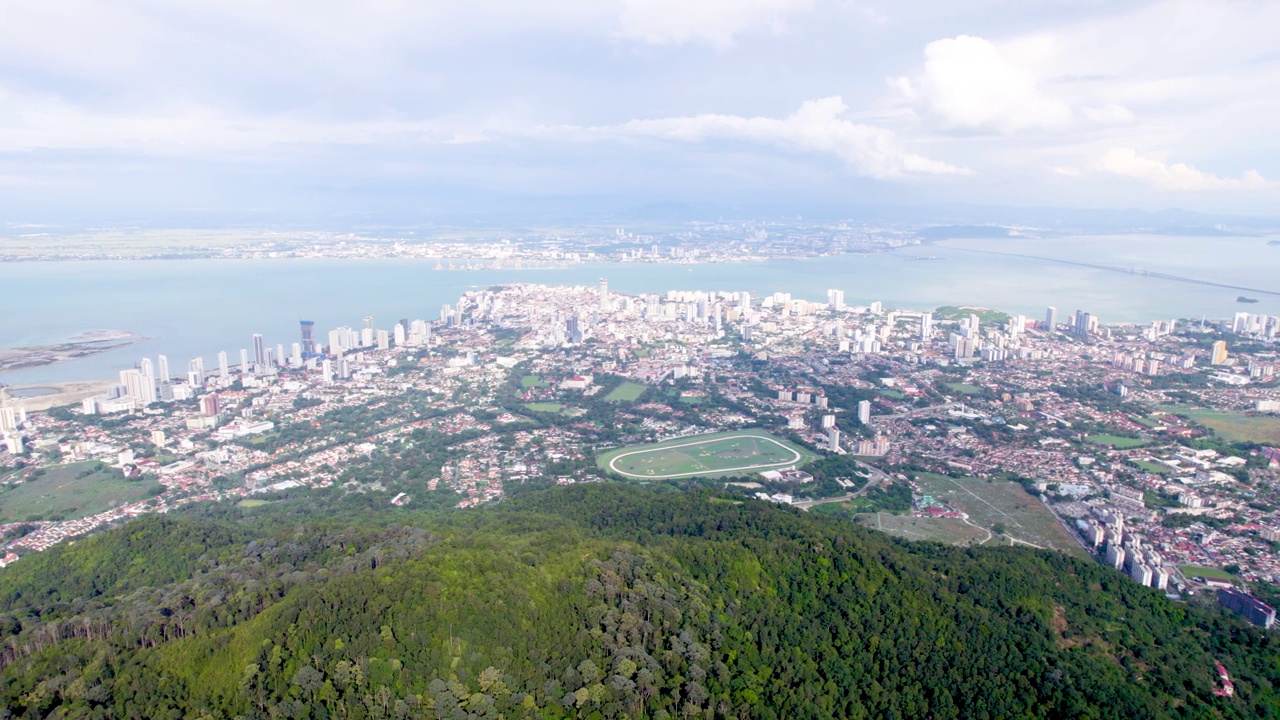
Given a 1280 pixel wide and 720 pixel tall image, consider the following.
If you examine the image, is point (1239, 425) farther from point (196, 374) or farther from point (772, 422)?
point (196, 374)

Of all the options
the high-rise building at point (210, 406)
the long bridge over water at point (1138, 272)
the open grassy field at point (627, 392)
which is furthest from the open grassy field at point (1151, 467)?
the long bridge over water at point (1138, 272)

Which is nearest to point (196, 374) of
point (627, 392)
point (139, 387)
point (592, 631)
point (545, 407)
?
point (139, 387)

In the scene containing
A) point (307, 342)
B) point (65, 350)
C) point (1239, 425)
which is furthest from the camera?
point (65, 350)

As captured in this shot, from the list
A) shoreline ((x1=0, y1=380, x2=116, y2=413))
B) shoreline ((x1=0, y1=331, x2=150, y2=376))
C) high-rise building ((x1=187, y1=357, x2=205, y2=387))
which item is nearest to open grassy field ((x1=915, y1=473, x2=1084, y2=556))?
high-rise building ((x1=187, y1=357, x2=205, y2=387))

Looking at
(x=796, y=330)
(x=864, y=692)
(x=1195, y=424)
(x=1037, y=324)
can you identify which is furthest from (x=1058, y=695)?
(x=1037, y=324)

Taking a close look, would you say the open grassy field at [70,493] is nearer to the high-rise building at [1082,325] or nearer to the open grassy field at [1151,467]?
the open grassy field at [1151,467]

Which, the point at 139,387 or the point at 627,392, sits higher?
the point at 139,387
